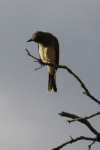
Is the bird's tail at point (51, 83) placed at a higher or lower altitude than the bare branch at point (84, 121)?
higher

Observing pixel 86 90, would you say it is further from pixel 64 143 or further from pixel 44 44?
pixel 44 44

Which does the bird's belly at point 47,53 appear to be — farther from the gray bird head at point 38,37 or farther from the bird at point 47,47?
the gray bird head at point 38,37

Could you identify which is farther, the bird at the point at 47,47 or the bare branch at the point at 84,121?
the bird at the point at 47,47

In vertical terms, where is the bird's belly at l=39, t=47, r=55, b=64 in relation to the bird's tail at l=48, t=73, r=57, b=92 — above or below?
above

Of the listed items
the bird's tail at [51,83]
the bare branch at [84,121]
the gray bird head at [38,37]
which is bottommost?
the bare branch at [84,121]

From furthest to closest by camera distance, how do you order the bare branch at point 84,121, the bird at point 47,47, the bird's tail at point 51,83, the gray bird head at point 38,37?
the bird's tail at point 51,83
the bird at point 47,47
the gray bird head at point 38,37
the bare branch at point 84,121

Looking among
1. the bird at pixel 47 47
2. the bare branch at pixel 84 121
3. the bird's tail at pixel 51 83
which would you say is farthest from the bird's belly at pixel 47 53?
the bare branch at pixel 84 121

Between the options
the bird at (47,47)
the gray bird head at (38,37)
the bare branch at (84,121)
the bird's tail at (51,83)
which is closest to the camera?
the bare branch at (84,121)

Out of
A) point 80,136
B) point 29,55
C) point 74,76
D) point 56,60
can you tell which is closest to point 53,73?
point 56,60

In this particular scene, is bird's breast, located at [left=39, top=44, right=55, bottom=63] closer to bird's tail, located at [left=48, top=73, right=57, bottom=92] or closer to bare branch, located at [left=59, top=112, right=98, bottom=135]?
bird's tail, located at [left=48, top=73, right=57, bottom=92]

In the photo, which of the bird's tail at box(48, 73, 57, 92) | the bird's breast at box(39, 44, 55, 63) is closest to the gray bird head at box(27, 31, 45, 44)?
the bird's breast at box(39, 44, 55, 63)

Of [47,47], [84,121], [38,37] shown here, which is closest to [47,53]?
[47,47]

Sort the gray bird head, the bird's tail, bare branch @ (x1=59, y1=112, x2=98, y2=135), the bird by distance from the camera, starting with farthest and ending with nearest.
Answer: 1. the bird's tail
2. the bird
3. the gray bird head
4. bare branch @ (x1=59, y1=112, x2=98, y2=135)

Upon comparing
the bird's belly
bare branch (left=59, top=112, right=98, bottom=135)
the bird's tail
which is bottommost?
bare branch (left=59, top=112, right=98, bottom=135)
